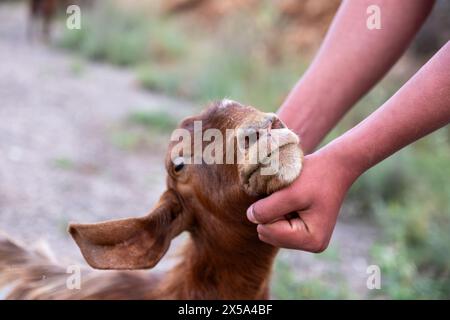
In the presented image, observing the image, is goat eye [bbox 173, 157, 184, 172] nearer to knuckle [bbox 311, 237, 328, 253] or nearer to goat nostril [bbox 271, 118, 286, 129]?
goat nostril [bbox 271, 118, 286, 129]

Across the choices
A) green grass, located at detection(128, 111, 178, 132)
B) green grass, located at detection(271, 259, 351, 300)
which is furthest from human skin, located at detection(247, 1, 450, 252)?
green grass, located at detection(128, 111, 178, 132)

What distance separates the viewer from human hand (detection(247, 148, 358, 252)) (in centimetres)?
255

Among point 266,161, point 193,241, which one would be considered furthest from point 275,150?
point 193,241

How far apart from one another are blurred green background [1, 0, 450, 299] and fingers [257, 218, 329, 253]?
4.48ft

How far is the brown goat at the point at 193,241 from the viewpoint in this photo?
2.83m

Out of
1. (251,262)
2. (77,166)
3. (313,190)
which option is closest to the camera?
(313,190)

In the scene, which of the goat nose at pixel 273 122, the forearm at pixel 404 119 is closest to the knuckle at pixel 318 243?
the forearm at pixel 404 119

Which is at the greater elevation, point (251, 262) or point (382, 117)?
point (382, 117)

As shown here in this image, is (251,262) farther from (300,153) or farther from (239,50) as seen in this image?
(239,50)

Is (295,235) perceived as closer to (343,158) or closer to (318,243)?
(318,243)

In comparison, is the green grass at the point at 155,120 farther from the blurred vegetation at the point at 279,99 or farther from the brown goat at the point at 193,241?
the brown goat at the point at 193,241

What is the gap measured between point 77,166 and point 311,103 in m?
5.03

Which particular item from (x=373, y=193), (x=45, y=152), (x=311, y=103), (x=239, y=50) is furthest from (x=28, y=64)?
(x=311, y=103)

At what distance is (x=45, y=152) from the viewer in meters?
8.21
